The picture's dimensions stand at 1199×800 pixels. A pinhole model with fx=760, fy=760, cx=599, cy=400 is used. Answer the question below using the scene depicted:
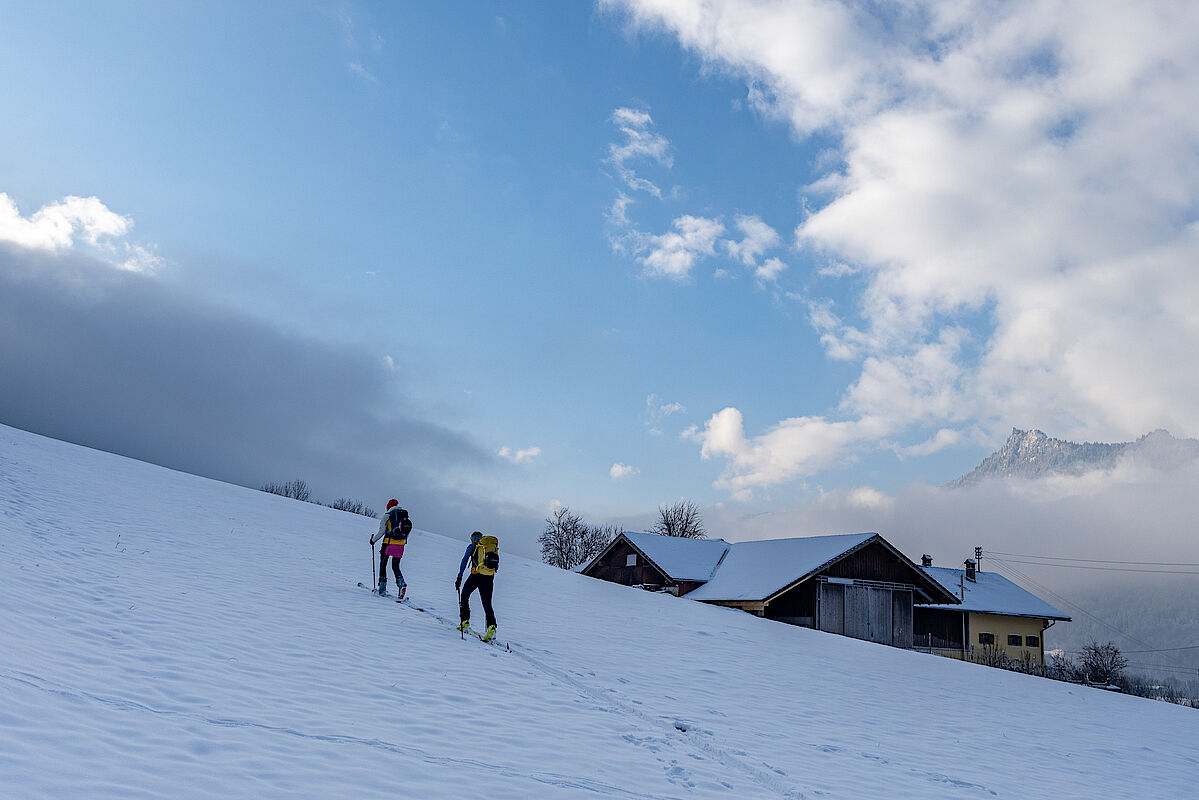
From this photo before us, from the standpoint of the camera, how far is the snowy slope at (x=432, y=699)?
6.70 meters

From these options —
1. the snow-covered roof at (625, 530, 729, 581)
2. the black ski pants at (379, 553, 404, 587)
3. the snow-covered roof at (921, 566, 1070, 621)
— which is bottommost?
the snow-covered roof at (921, 566, 1070, 621)

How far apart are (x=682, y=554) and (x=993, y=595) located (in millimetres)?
22150

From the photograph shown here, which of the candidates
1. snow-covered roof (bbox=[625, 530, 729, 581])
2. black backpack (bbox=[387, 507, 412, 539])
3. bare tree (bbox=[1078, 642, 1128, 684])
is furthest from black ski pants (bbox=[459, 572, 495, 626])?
bare tree (bbox=[1078, 642, 1128, 684])

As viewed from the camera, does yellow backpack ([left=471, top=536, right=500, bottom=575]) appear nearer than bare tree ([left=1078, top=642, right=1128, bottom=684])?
Yes

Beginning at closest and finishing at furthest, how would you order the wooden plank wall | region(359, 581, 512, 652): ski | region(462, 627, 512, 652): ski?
region(462, 627, 512, 652): ski → region(359, 581, 512, 652): ski → the wooden plank wall

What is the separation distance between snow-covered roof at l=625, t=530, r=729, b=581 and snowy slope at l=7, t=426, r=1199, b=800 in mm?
18179

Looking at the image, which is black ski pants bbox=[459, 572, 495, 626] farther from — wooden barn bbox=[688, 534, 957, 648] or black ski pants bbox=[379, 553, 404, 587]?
wooden barn bbox=[688, 534, 957, 648]

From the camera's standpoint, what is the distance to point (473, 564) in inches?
554

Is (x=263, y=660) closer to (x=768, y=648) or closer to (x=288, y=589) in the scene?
(x=288, y=589)

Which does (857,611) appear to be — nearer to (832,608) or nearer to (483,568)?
(832,608)

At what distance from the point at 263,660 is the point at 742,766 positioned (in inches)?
256

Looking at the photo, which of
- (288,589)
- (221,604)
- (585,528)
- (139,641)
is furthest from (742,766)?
(585,528)

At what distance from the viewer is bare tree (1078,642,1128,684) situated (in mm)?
51816

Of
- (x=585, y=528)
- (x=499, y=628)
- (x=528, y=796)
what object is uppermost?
(x=528, y=796)
